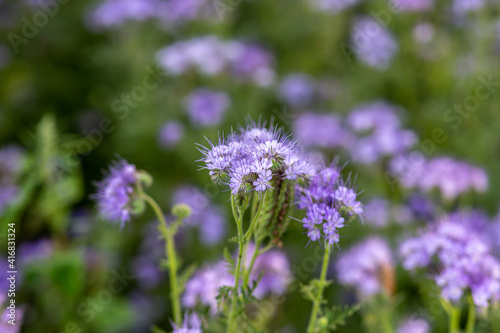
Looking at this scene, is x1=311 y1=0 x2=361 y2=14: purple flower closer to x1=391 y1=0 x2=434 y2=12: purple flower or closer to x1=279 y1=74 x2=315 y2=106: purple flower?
x1=391 y1=0 x2=434 y2=12: purple flower

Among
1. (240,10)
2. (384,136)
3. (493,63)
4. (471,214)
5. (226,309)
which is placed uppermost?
(240,10)

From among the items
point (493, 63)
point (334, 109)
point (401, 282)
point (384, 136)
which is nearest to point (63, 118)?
point (334, 109)

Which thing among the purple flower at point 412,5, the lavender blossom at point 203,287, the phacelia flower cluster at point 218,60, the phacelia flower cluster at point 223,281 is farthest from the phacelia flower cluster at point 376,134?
the lavender blossom at point 203,287

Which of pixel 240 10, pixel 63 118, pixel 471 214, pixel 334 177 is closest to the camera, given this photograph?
pixel 334 177

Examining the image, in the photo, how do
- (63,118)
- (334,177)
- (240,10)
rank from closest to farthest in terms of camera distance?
(334,177)
(63,118)
(240,10)

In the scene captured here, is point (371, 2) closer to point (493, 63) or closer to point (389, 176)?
point (493, 63)

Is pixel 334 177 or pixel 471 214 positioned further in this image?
pixel 471 214
